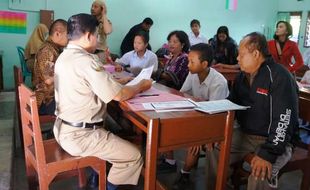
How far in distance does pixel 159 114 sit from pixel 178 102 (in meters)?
0.21

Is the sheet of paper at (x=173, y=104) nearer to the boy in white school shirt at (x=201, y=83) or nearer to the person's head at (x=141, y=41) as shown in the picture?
the boy in white school shirt at (x=201, y=83)

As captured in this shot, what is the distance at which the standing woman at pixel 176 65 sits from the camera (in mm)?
2469

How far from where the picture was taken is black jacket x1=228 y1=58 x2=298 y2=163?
1.51 m

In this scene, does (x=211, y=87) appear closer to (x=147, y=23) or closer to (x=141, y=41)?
(x=141, y=41)

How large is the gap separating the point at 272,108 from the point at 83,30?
1.06 meters

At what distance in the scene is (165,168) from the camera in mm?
2414

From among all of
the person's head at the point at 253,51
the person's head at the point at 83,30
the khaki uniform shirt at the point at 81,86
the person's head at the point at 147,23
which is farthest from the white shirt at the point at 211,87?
the person's head at the point at 147,23

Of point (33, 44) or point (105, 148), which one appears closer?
point (105, 148)

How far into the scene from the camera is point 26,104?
1.54 metres

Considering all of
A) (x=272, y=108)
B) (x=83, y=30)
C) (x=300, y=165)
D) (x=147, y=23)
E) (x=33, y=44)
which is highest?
(x=147, y=23)

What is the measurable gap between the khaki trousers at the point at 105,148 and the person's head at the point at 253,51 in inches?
30.8

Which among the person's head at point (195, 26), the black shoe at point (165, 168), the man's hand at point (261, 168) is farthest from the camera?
the person's head at point (195, 26)

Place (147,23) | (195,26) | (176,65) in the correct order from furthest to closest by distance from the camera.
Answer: (195,26) < (147,23) < (176,65)

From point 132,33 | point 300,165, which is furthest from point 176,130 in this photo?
point 132,33
